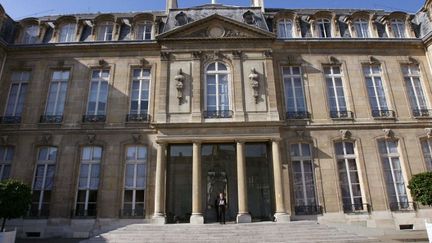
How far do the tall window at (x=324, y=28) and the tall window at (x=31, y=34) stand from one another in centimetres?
1475

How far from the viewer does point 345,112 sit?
1575 cm

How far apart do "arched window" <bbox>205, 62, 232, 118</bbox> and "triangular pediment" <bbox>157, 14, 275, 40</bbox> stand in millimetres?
1562

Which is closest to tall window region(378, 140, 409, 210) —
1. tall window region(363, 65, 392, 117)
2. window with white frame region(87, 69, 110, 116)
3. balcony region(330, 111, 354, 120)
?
tall window region(363, 65, 392, 117)

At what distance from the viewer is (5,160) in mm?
15117

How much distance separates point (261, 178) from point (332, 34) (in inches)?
331

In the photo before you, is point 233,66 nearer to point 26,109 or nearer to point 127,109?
point 127,109

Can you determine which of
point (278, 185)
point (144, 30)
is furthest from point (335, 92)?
point (144, 30)

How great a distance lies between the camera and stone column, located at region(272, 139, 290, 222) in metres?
13.5

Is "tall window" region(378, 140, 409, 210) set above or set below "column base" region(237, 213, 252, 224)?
above

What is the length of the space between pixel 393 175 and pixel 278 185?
18.0 feet

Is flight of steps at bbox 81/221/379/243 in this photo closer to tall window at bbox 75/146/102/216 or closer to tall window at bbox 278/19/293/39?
tall window at bbox 75/146/102/216

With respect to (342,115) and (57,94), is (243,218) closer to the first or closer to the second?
(342,115)

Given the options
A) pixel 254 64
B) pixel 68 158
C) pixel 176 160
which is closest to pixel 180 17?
pixel 254 64

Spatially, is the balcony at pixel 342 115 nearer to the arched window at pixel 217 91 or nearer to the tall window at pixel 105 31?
the arched window at pixel 217 91
